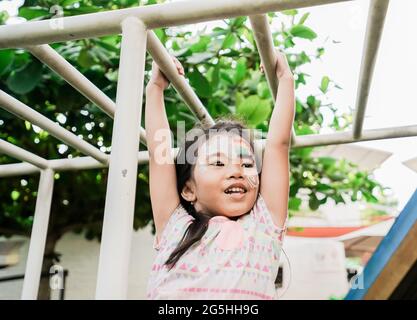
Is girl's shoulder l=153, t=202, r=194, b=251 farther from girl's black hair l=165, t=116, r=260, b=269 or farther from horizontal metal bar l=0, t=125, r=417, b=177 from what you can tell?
horizontal metal bar l=0, t=125, r=417, b=177

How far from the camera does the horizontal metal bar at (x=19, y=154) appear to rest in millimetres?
1044

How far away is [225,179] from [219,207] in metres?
0.04

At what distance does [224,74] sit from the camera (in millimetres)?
1429

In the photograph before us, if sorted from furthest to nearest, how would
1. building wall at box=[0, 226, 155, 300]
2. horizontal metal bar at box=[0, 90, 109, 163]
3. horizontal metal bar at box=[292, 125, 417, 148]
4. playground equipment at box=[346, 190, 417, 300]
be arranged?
building wall at box=[0, 226, 155, 300]
horizontal metal bar at box=[292, 125, 417, 148]
horizontal metal bar at box=[0, 90, 109, 163]
playground equipment at box=[346, 190, 417, 300]

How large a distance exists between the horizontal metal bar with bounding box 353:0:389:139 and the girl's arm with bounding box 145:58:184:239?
0.98 ft

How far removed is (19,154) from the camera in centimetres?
108

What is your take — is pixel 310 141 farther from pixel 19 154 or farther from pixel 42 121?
pixel 19 154

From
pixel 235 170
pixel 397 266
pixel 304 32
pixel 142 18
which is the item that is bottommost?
pixel 397 266

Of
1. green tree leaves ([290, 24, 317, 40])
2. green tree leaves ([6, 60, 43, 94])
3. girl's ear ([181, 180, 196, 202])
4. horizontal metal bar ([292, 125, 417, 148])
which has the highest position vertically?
green tree leaves ([290, 24, 317, 40])

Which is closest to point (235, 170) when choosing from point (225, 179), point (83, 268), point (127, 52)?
point (225, 179)

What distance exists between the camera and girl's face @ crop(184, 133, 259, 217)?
2.13 feet

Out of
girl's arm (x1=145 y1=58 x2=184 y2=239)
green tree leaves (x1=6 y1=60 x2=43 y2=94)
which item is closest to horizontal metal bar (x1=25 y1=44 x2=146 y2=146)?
girl's arm (x1=145 y1=58 x2=184 y2=239)

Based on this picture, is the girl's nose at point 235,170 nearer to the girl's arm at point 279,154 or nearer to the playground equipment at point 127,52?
the girl's arm at point 279,154
